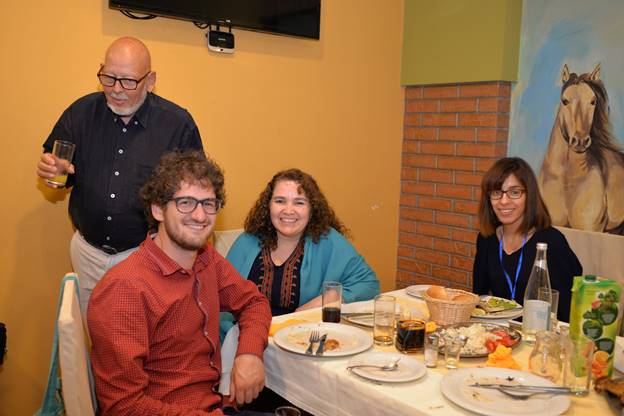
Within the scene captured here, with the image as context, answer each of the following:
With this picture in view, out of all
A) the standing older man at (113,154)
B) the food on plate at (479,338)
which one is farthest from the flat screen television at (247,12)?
the food on plate at (479,338)

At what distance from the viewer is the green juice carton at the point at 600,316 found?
4.85 ft

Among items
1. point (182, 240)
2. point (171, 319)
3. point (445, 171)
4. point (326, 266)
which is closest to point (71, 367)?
point (171, 319)

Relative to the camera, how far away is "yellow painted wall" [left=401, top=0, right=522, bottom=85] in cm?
349

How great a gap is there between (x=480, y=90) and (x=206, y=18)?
1675 mm

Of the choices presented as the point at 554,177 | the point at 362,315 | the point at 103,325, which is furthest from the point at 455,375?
the point at 554,177

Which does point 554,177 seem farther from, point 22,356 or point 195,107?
point 22,356

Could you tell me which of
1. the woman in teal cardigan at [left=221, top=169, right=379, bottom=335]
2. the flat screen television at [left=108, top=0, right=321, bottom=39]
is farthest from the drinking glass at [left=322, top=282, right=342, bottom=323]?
the flat screen television at [left=108, top=0, right=321, bottom=39]

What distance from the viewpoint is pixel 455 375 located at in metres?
1.50

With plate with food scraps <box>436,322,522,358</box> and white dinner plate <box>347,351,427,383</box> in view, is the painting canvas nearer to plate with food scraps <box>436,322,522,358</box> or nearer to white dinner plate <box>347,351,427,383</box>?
plate with food scraps <box>436,322,522,358</box>

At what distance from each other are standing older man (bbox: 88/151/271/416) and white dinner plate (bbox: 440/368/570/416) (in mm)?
564

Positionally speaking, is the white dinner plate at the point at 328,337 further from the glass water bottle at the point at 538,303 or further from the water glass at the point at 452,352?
the glass water bottle at the point at 538,303

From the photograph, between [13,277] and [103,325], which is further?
[13,277]

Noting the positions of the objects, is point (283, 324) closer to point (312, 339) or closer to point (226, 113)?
point (312, 339)

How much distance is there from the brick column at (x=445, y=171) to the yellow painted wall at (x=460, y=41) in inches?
3.5
